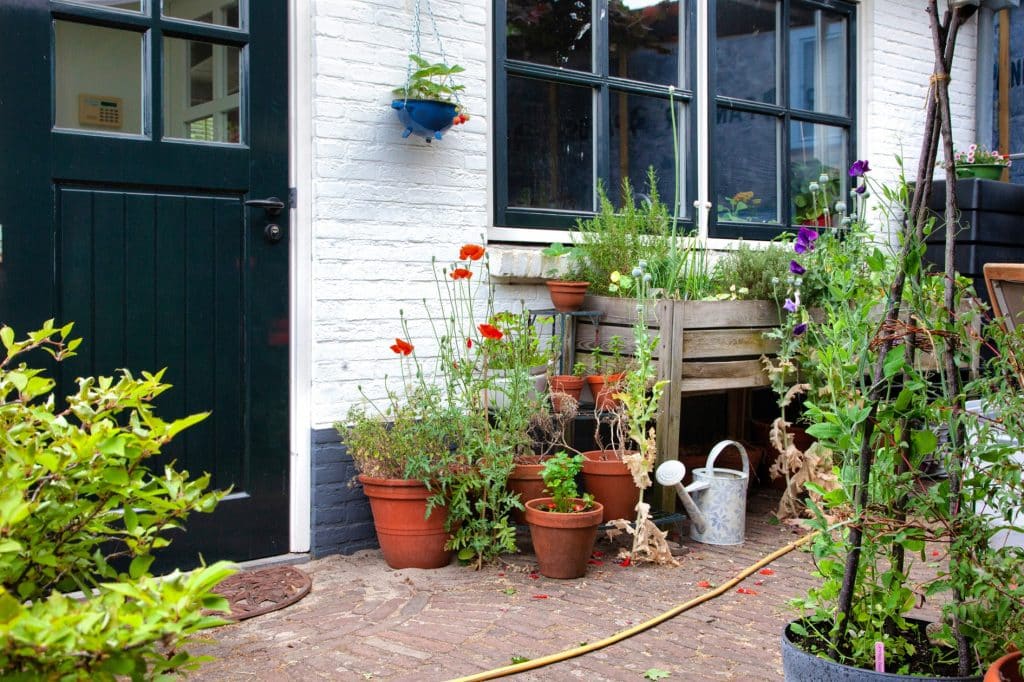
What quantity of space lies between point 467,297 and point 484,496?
1023 mm

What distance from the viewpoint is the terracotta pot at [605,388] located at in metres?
4.32

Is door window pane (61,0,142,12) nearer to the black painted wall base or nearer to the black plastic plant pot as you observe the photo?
the black painted wall base

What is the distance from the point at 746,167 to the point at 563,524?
9.53 feet

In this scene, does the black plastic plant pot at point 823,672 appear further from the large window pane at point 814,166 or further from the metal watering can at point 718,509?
the large window pane at point 814,166

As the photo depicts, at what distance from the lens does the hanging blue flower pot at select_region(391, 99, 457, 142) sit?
13.7 ft

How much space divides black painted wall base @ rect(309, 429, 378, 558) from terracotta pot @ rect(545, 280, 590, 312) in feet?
4.02

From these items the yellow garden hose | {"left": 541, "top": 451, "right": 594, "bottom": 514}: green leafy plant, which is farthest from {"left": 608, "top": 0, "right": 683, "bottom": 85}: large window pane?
the yellow garden hose

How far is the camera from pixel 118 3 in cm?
366

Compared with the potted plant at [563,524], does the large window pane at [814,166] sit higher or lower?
higher

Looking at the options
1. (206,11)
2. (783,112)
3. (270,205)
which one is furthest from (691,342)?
(206,11)

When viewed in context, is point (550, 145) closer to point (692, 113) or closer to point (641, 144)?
point (641, 144)

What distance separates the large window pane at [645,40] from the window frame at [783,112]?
0.75 ft

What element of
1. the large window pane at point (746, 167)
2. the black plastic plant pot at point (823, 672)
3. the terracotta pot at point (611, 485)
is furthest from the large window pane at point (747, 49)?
the black plastic plant pot at point (823, 672)

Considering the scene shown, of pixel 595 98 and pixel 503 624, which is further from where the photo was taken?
pixel 595 98
